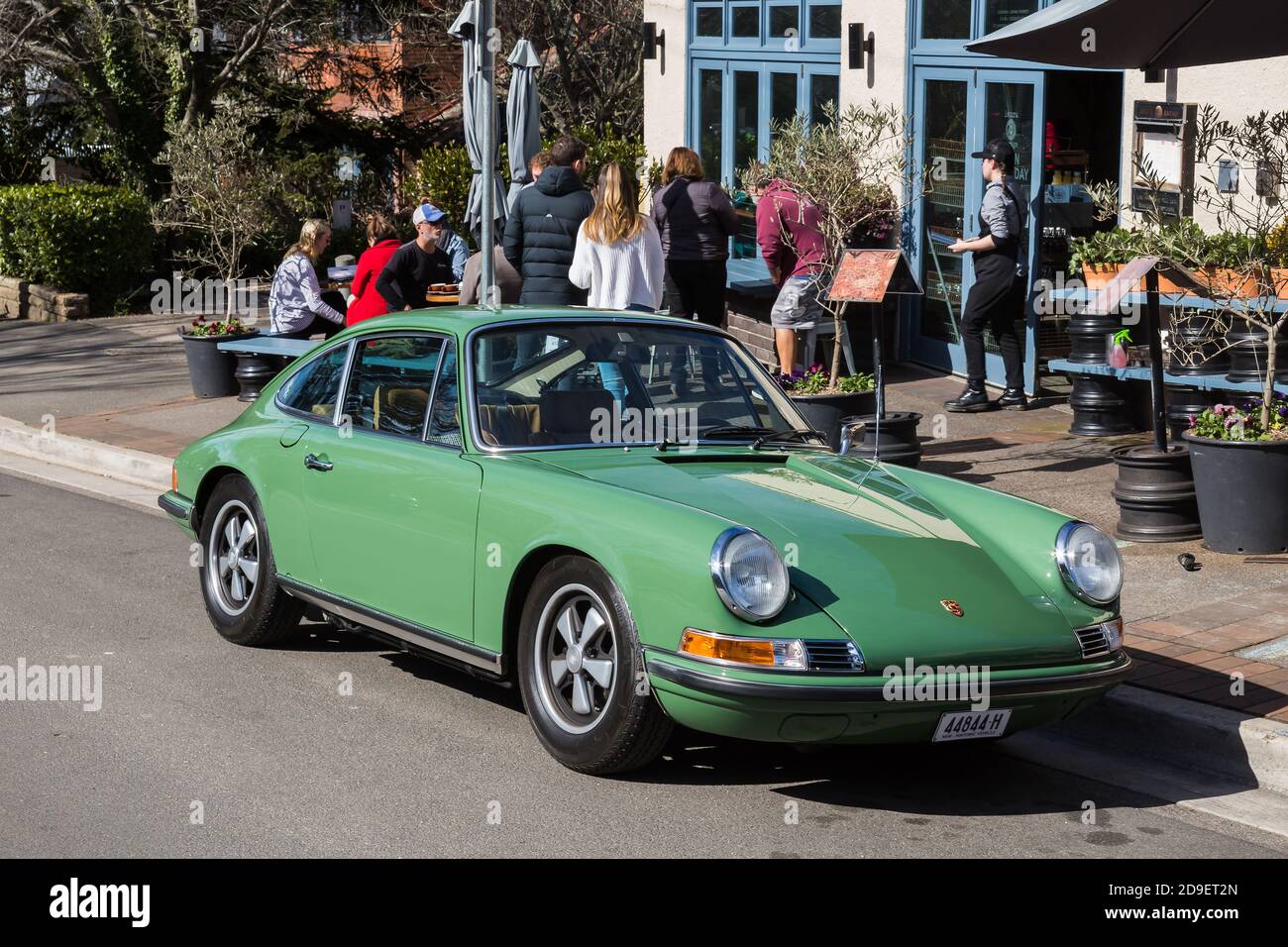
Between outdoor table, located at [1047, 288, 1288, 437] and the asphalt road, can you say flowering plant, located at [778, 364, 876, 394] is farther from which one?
the asphalt road

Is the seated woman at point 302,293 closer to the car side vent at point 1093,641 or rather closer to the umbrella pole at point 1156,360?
the umbrella pole at point 1156,360

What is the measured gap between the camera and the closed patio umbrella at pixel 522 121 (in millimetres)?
13367

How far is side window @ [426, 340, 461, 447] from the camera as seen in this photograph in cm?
619

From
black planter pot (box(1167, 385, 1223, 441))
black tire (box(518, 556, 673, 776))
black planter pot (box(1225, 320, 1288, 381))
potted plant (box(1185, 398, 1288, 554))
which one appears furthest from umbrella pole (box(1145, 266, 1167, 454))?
black tire (box(518, 556, 673, 776))

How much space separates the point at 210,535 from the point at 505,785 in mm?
2563

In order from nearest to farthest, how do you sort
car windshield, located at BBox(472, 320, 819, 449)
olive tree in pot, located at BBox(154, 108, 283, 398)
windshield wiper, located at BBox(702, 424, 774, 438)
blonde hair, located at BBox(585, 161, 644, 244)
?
1. car windshield, located at BBox(472, 320, 819, 449)
2. windshield wiper, located at BBox(702, 424, 774, 438)
3. blonde hair, located at BBox(585, 161, 644, 244)
4. olive tree in pot, located at BBox(154, 108, 283, 398)

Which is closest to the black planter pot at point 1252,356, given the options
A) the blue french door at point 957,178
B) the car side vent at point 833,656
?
the blue french door at point 957,178

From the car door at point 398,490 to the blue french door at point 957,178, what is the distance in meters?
7.53

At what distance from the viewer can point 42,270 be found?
67.1ft

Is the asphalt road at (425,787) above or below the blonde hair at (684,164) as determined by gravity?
below

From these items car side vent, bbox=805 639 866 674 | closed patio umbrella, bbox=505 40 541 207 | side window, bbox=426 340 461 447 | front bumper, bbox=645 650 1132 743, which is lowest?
front bumper, bbox=645 650 1132 743

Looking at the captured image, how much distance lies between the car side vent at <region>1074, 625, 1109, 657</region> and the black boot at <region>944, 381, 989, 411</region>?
7.20 metres

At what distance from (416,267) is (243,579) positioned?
19.3 ft
